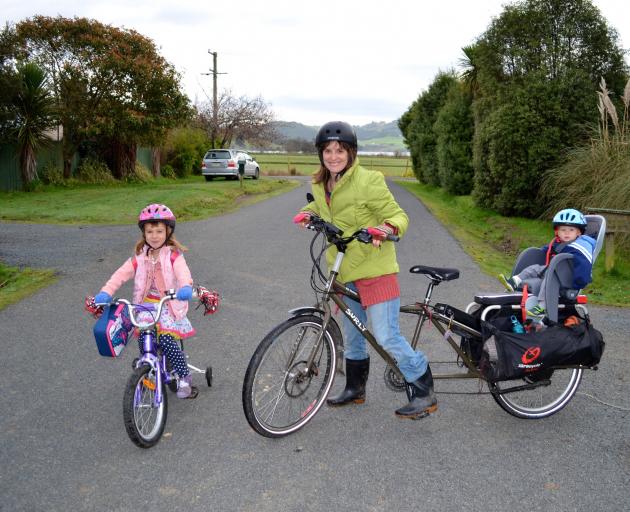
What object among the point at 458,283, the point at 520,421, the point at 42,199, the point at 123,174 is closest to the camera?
the point at 520,421

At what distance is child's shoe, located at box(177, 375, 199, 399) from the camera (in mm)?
4422

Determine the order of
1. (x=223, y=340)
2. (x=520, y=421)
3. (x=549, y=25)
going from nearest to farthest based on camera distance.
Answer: (x=520, y=421)
(x=223, y=340)
(x=549, y=25)

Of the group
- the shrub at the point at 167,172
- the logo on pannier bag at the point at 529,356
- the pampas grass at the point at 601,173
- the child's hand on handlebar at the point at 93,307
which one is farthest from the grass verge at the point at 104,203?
the logo on pannier bag at the point at 529,356

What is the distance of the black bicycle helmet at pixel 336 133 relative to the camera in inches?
153

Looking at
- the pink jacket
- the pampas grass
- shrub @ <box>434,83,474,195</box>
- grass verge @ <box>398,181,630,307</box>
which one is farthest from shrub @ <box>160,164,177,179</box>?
the pink jacket

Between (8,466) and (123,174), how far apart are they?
23.3 metres

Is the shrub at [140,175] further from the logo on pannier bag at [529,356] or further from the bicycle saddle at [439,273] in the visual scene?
the logo on pannier bag at [529,356]

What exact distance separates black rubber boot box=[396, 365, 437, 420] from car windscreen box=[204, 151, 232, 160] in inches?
Result: 995

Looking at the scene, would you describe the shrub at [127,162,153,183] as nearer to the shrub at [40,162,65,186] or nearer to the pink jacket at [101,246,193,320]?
the shrub at [40,162,65,186]

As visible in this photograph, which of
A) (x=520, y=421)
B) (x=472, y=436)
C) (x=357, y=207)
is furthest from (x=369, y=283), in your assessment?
(x=520, y=421)

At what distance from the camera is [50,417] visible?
416cm

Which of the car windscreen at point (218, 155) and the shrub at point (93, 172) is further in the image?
the car windscreen at point (218, 155)

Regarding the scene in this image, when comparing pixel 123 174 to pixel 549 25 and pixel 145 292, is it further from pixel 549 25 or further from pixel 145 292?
Answer: pixel 145 292

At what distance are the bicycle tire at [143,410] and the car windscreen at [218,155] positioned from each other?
25237 mm
